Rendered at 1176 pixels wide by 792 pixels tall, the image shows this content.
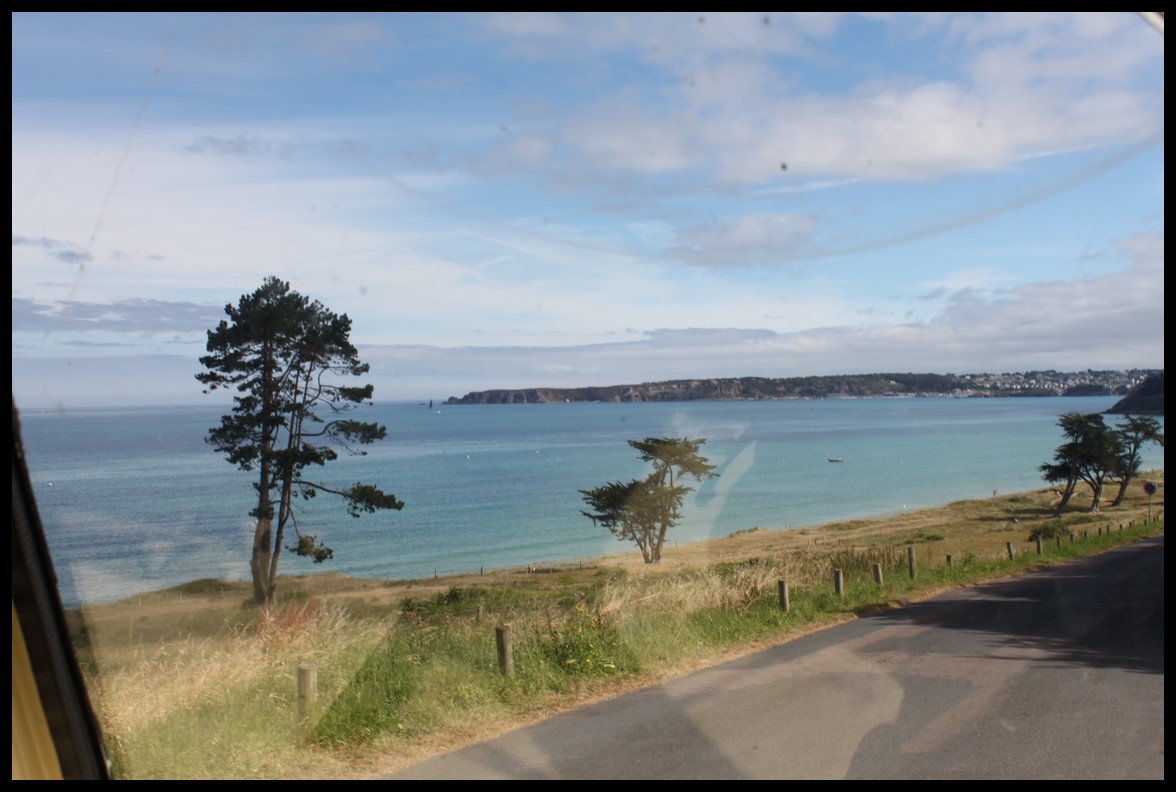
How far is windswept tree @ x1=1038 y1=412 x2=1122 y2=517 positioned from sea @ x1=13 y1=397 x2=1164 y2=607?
789 mm

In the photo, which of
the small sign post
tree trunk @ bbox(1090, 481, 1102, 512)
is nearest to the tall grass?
the small sign post

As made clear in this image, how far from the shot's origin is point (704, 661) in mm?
8898

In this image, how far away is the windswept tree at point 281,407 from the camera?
615 inches

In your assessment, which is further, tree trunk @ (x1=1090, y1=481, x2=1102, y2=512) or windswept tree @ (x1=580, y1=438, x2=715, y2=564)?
tree trunk @ (x1=1090, y1=481, x2=1102, y2=512)

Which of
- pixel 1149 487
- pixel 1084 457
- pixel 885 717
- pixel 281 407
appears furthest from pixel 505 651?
pixel 1149 487

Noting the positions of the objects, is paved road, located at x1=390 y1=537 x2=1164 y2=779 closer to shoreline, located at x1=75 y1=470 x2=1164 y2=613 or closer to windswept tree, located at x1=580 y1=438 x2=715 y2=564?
shoreline, located at x1=75 y1=470 x2=1164 y2=613

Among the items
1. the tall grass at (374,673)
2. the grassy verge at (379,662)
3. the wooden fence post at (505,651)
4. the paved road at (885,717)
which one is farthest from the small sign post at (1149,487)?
the wooden fence post at (505,651)

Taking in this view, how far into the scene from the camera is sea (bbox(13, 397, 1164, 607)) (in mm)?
18250

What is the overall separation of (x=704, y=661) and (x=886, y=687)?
6.64ft

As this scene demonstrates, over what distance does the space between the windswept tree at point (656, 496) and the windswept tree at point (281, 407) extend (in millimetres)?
9082

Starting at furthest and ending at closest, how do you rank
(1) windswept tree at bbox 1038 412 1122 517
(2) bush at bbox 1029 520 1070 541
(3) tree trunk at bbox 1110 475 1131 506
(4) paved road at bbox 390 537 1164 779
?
(3) tree trunk at bbox 1110 475 1131 506 < (2) bush at bbox 1029 520 1070 541 < (1) windswept tree at bbox 1038 412 1122 517 < (4) paved road at bbox 390 537 1164 779

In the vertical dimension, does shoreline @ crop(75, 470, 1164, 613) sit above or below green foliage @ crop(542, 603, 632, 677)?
below

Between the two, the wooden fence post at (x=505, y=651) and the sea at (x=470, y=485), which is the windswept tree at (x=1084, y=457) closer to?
the sea at (x=470, y=485)

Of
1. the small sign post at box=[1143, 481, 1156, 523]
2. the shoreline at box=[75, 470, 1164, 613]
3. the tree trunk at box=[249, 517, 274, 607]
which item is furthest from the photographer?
the small sign post at box=[1143, 481, 1156, 523]
